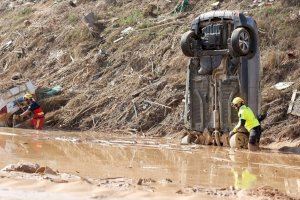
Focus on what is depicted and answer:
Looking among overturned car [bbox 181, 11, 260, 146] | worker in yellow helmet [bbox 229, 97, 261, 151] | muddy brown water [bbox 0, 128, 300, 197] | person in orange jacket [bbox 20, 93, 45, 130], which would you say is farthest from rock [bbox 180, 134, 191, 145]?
person in orange jacket [bbox 20, 93, 45, 130]

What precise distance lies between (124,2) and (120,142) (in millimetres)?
10979

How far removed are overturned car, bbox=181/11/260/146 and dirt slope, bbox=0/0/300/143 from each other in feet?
3.96

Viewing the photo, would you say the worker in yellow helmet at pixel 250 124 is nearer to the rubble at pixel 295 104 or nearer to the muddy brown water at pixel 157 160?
the muddy brown water at pixel 157 160

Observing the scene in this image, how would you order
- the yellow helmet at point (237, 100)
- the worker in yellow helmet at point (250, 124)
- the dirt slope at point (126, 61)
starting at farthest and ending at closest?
the dirt slope at point (126, 61) < the yellow helmet at point (237, 100) < the worker in yellow helmet at point (250, 124)

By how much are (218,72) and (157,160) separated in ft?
10.6

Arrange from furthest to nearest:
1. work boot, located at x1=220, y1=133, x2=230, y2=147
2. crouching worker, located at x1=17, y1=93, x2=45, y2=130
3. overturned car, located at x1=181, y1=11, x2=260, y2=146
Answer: crouching worker, located at x1=17, y1=93, x2=45, y2=130 < work boot, located at x1=220, y1=133, x2=230, y2=147 < overturned car, located at x1=181, y1=11, x2=260, y2=146

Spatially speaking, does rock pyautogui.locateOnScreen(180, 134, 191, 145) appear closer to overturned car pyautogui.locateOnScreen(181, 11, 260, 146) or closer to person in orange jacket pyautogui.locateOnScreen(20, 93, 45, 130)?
overturned car pyautogui.locateOnScreen(181, 11, 260, 146)

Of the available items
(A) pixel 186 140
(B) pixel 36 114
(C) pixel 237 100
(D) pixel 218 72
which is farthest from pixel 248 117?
(B) pixel 36 114

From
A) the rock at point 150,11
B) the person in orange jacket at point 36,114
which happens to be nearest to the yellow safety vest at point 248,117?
the person in orange jacket at point 36,114

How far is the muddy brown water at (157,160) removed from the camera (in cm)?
757

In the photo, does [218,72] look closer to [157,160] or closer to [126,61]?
[157,160]

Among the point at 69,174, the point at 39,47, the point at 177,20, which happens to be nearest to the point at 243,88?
the point at 69,174

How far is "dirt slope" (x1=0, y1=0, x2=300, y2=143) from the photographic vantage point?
14375 millimetres

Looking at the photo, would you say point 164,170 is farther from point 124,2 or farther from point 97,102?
point 124,2
